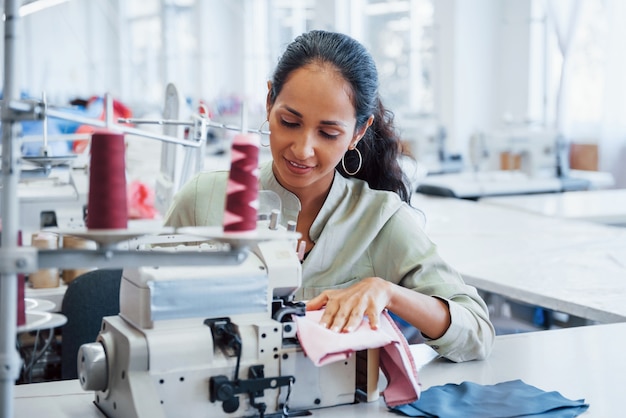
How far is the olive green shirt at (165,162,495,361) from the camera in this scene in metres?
1.63

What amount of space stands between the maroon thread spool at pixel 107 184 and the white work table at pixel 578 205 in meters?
2.71

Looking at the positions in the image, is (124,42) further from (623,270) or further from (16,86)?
(16,86)

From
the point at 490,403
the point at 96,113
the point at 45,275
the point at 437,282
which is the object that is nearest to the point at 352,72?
the point at 437,282

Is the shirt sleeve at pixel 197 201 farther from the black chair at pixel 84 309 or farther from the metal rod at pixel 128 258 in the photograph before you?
the metal rod at pixel 128 258

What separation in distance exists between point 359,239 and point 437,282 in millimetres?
194

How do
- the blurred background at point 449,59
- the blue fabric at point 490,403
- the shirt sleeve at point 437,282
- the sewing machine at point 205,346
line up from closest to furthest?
the sewing machine at point 205,346
the blue fabric at point 490,403
the shirt sleeve at point 437,282
the blurred background at point 449,59

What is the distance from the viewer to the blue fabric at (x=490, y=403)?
129cm

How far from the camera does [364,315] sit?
1.35 metres

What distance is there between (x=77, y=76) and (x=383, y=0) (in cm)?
651

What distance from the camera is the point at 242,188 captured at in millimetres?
1023

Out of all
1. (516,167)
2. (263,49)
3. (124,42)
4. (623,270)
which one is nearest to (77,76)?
(124,42)

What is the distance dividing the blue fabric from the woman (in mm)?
159

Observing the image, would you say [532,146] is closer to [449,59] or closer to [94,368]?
[449,59]

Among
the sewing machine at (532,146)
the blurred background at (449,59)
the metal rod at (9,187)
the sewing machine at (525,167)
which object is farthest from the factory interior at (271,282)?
the blurred background at (449,59)
